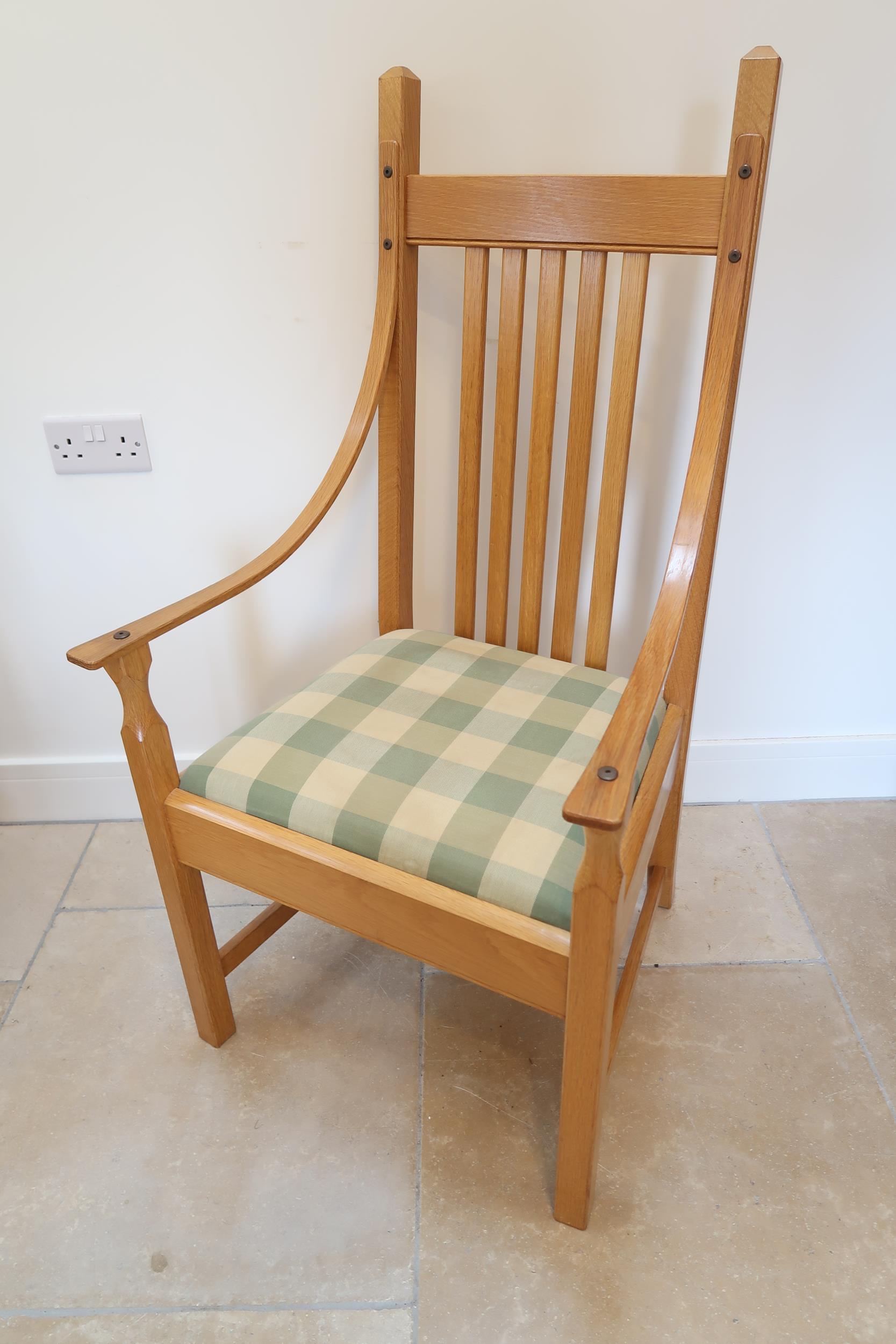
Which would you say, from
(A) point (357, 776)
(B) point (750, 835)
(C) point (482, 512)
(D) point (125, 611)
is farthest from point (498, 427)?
(B) point (750, 835)

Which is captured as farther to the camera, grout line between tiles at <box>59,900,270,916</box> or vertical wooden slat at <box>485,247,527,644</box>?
grout line between tiles at <box>59,900,270,916</box>

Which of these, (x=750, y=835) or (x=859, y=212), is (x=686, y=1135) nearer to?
(x=750, y=835)

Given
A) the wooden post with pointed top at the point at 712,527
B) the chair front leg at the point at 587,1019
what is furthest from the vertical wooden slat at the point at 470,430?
the chair front leg at the point at 587,1019

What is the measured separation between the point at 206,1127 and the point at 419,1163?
275 mm

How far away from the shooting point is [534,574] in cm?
117

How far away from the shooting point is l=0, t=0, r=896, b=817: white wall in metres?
1.07

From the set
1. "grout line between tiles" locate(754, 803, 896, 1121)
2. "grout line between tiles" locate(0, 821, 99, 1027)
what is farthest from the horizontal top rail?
"grout line between tiles" locate(0, 821, 99, 1027)

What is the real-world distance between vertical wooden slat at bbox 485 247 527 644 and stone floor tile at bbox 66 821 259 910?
65cm

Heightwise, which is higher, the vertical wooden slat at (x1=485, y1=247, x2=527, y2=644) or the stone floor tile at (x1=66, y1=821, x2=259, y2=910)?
the vertical wooden slat at (x1=485, y1=247, x2=527, y2=644)

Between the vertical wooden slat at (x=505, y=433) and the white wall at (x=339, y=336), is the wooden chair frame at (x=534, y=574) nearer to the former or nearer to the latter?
the vertical wooden slat at (x=505, y=433)

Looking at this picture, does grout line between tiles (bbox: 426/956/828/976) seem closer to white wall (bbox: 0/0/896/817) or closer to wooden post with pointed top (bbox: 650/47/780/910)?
wooden post with pointed top (bbox: 650/47/780/910)

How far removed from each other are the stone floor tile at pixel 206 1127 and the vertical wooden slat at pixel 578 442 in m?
0.59

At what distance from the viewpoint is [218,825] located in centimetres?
96

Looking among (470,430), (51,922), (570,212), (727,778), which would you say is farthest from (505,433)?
(51,922)
